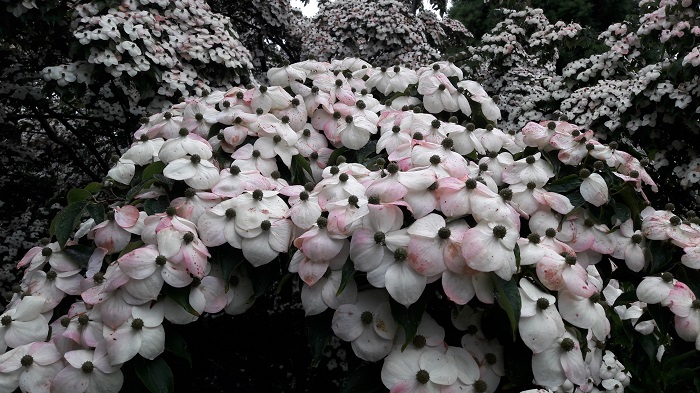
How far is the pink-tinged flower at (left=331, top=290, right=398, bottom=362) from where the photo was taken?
1022mm

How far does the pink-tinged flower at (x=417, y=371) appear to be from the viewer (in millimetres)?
973

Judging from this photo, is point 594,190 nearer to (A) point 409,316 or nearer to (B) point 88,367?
(A) point 409,316

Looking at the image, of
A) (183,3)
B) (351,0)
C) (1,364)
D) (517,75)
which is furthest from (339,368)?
(351,0)

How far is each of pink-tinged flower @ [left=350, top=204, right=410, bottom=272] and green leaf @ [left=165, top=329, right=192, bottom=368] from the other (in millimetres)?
361

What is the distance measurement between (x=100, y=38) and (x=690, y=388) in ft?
7.98

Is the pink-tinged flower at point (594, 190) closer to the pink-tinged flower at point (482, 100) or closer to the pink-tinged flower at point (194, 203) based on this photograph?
the pink-tinged flower at point (482, 100)

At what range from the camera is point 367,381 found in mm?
1044

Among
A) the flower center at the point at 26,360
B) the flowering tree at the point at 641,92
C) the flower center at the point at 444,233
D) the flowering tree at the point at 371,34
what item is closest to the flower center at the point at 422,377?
the flower center at the point at 444,233

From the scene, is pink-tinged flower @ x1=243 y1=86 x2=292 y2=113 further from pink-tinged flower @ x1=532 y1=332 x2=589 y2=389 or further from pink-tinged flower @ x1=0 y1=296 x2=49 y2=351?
pink-tinged flower @ x1=532 y1=332 x2=589 y2=389

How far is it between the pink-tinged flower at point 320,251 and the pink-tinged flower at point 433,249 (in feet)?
0.47

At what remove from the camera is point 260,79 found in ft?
13.9

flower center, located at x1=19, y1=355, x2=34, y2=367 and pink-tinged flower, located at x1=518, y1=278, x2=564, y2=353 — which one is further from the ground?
pink-tinged flower, located at x1=518, y1=278, x2=564, y2=353

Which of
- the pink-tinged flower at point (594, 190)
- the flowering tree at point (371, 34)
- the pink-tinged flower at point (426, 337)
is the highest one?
the pink-tinged flower at point (594, 190)

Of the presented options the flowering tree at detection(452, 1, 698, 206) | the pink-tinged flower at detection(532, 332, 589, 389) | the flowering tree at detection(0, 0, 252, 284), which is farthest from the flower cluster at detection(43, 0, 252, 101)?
the flowering tree at detection(452, 1, 698, 206)
